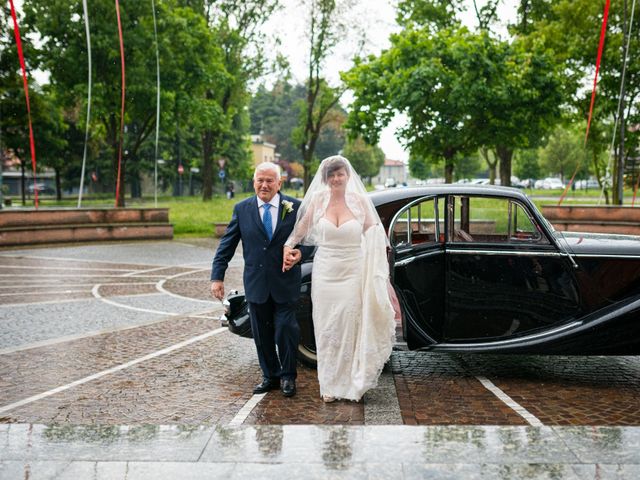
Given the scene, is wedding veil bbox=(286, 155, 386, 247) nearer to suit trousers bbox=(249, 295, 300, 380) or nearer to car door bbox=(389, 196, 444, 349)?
suit trousers bbox=(249, 295, 300, 380)

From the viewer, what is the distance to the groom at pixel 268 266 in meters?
5.39

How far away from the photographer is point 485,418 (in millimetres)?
4965

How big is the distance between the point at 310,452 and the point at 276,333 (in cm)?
163

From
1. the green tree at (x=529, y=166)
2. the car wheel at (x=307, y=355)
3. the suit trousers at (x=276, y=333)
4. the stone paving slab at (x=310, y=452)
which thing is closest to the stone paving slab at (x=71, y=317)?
the car wheel at (x=307, y=355)

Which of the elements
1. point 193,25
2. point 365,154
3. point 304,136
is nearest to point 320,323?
point 193,25

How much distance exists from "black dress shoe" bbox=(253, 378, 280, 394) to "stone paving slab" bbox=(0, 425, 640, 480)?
1255 mm

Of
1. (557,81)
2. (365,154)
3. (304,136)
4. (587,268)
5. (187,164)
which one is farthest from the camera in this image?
(365,154)

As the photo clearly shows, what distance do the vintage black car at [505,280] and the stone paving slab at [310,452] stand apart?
5.39ft

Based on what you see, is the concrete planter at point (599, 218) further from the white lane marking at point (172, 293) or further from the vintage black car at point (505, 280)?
the vintage black car at point (505, 280)

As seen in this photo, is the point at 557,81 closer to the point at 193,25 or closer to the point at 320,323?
the point at 193,25

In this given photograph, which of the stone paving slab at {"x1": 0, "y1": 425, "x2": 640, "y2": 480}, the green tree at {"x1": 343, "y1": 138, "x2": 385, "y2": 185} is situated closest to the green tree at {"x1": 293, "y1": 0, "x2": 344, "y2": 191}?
the stone paving slab at {"x1": 0, "y1": 425, "x2": 640, "y2": 480}

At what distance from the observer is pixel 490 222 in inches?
241

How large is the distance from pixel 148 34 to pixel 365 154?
81952mm

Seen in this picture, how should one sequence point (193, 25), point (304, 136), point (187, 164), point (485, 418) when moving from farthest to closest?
1. point (187, 164)
2. point (304, 136)
3. point (193, 25)
4. point (485, 418)
